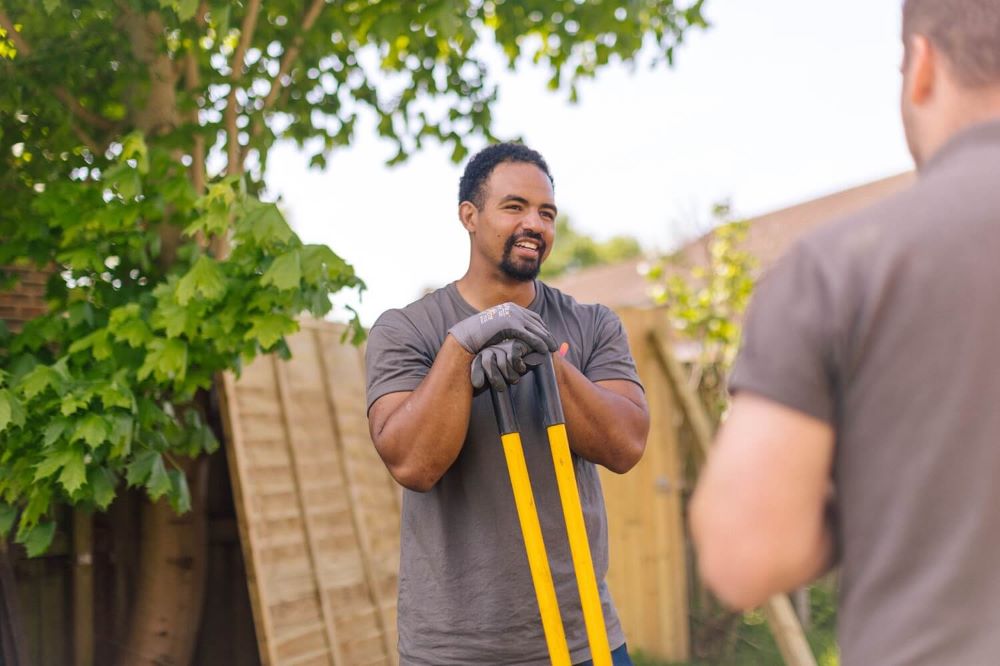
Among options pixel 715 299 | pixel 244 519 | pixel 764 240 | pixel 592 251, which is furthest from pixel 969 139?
pixel 592 251

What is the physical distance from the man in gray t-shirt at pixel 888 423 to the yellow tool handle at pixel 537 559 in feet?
3.83

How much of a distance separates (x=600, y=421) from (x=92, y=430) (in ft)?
6.28

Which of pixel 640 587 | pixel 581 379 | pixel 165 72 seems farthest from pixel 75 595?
pixel 581 379

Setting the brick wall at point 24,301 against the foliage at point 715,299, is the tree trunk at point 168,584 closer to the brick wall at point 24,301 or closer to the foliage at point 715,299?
the brick wall at point 24,301

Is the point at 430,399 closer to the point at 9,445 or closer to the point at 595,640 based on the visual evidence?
the point at 595,640

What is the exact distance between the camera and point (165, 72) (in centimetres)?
495

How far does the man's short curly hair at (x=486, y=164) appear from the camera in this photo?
2.90m

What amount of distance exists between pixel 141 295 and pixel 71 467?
0.77 meters

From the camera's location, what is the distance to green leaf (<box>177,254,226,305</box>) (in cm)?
370

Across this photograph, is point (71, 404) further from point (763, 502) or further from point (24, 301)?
point (763, 502)

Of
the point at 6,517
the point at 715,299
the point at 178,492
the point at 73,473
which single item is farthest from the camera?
the point at 715,299

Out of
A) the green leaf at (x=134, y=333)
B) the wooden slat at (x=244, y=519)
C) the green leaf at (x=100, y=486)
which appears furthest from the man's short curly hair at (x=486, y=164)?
the wooden slat at (x=244, y=519)

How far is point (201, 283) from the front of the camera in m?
3.71

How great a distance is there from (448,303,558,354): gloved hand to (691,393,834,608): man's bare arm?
1219 mm
